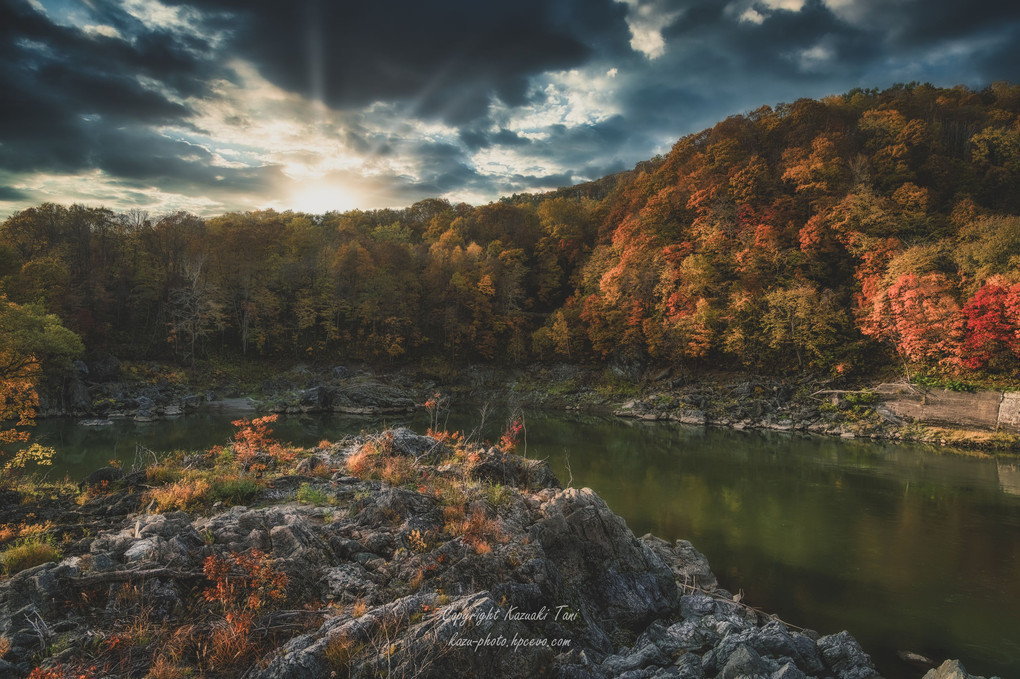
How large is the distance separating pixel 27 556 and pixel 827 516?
19899mm

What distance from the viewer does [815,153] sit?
3919cm

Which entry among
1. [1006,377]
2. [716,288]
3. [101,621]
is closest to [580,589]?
[101,621]

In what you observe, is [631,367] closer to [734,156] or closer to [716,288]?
[716,288]

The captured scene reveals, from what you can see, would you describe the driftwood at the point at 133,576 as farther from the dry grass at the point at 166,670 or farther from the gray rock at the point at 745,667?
the gray rock at the point at 745,667

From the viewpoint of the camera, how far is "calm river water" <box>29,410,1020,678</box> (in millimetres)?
9359

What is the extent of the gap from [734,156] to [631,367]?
24.0 meters

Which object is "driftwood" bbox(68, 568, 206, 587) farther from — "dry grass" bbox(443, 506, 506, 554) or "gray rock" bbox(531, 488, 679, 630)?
"gray rock" bbox(531, 488, 679, 630)

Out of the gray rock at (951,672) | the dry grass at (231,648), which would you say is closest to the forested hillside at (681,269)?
the gray rock at (951,672)

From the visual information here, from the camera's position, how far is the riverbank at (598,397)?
25.6 metres

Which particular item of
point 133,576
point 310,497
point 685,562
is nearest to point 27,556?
point 133,576

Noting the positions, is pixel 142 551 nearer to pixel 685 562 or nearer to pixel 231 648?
pixel 231 648

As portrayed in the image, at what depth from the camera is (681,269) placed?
4125cm

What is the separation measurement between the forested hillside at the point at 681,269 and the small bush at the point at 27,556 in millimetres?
30815

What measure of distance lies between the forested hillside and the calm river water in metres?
10.5
